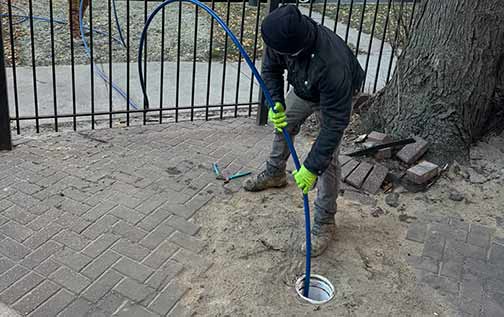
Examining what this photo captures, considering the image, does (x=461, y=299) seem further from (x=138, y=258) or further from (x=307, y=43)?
(x=138, y=258)

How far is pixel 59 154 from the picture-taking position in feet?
15.3

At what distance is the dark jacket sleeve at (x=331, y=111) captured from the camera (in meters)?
3.03

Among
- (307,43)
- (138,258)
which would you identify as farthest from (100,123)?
(307,43)

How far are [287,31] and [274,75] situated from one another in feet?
2.81

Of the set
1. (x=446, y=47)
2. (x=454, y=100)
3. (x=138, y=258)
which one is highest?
(x=446, y=47)

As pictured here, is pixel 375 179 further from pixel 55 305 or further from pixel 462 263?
pixel 55 305

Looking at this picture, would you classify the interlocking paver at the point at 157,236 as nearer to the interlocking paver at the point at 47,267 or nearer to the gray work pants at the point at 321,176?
the interlocking paver at the point at 47,267

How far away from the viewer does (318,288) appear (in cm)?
338

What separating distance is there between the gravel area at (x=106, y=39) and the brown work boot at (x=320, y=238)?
4326mm

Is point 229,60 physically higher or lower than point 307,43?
lower

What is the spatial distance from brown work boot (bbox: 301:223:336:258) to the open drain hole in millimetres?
217

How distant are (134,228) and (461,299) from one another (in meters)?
2.12

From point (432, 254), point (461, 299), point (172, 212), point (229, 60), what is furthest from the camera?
point (229, 60)

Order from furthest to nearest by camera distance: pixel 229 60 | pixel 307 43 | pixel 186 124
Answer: pixel 229 60 < pixel 186 124 < pixel 307 43
